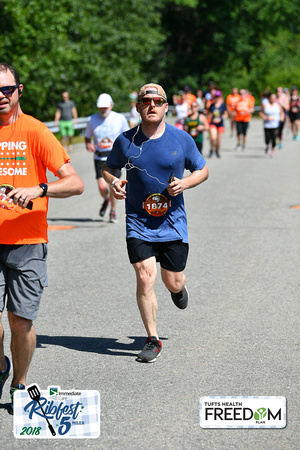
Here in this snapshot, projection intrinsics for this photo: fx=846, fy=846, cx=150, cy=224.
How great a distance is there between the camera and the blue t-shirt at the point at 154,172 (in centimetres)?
606

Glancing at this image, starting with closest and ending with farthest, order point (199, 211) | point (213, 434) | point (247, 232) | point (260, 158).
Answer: point (213, 434) < point (247, 232) < point (199, 211) < point (260, 158)

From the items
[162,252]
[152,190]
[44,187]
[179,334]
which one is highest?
[44,187]

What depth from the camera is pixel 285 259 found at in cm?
986

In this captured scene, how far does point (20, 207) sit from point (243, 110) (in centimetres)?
2149

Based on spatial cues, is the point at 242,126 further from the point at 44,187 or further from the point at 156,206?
the point at 44,187

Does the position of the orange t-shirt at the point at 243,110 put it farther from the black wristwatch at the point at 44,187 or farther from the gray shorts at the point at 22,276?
the black wristwatch at the point at 44,187

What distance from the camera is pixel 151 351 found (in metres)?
6.05

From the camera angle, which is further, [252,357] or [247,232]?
[247,232]

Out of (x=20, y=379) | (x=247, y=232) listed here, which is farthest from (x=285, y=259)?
(x=20, y=379)

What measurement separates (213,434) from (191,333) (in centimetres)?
214

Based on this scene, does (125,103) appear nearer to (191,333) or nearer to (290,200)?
(290,200)

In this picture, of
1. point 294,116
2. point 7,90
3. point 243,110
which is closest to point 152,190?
point 7,90

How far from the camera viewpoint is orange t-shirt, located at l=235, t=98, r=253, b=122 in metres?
25.8

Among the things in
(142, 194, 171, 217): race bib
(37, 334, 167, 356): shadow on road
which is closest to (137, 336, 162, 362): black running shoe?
(37, 334, 167, 356): shadow on road
